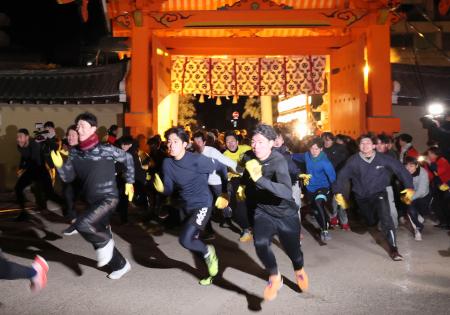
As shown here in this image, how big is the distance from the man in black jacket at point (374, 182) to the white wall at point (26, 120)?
9388mm

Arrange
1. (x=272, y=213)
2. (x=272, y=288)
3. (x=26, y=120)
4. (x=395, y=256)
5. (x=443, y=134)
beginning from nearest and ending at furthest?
1. (x=272, y=288)
2. (x=272, y=213)
3. (x=395, y=256)
4. (x=443, y=134)
5. (x=26, y=120)

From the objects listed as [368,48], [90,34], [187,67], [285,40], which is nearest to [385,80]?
[368,48]

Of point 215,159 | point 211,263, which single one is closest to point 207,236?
point 215,159

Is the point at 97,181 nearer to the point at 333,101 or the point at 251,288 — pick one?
the point at 251,288

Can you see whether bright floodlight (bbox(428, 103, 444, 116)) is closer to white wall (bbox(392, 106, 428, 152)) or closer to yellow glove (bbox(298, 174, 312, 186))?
white wall (bbox(392, 106, 428, 152))

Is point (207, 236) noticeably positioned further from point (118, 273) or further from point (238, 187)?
point (118, 273)

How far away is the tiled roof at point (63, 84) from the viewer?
14.4 metres

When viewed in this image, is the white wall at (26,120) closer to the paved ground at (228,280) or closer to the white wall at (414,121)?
the paved ground at (228,280)

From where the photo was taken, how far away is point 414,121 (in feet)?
46.5

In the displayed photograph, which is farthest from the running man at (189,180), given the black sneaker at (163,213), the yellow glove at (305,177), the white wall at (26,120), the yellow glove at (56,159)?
the white wall at (26,120)

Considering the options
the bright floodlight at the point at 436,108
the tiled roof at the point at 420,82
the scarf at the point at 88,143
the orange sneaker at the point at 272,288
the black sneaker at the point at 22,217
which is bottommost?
the black sneaker at the point at 22,217

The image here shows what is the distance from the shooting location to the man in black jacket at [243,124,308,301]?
4723mm

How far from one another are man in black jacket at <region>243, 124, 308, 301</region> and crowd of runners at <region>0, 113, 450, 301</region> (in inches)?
0.4

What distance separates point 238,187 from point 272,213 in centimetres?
143
